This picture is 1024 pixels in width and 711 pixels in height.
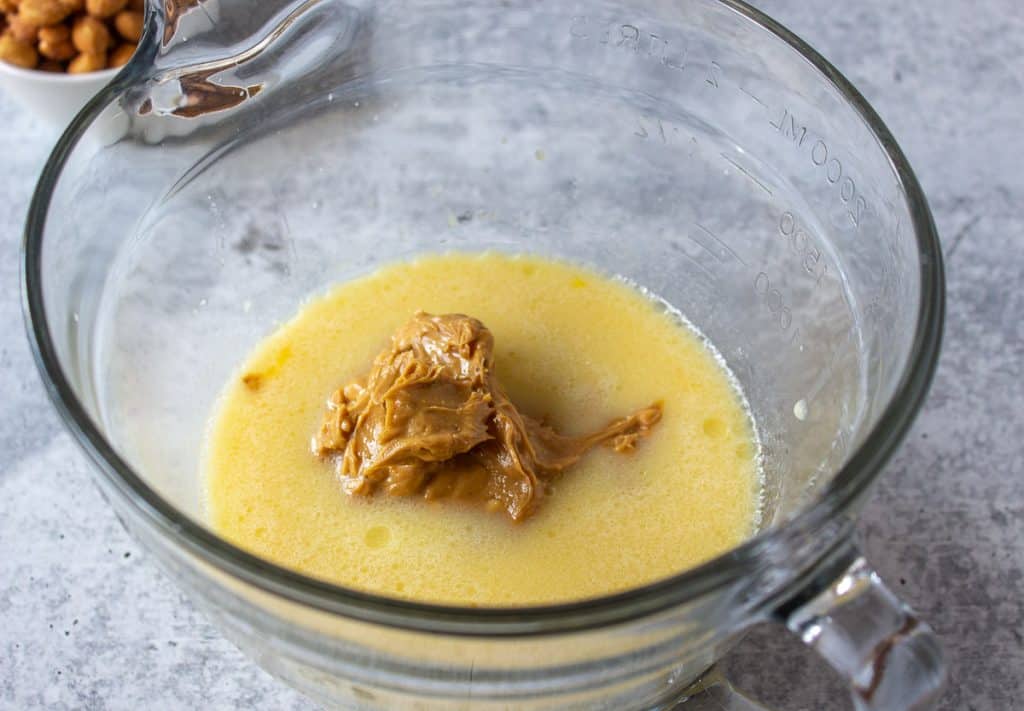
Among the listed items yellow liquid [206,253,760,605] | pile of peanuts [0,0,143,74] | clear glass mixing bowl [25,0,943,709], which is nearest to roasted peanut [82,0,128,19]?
pile of peanuts [0,0,143,74]

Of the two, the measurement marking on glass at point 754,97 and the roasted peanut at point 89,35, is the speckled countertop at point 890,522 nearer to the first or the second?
the roasted peanut at point 89,35

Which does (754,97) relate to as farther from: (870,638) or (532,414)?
(870,638)

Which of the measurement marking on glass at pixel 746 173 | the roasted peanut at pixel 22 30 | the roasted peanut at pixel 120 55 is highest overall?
the measurement marking on glass at pixel 746 173

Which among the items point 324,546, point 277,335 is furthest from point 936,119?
point 324,546

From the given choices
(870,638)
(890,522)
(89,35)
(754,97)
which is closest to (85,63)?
(89,35)

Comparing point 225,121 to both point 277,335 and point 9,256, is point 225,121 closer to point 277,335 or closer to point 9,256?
point 277,335

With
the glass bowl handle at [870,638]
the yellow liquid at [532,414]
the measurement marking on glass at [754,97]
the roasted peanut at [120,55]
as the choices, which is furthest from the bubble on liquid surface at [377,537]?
the roasted peanut at [120,55]
